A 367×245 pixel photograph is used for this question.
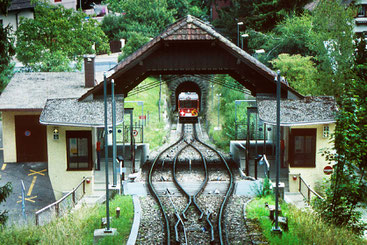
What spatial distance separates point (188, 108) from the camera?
48938mm

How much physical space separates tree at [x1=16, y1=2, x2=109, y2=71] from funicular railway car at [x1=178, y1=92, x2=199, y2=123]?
1257 cm

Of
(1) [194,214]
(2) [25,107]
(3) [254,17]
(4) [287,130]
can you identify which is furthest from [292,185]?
(3) [254,17]

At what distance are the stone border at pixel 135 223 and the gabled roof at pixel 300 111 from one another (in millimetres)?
6242

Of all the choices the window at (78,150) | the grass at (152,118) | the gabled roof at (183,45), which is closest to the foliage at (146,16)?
the grass at (152,118)

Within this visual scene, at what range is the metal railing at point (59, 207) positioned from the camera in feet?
53.6

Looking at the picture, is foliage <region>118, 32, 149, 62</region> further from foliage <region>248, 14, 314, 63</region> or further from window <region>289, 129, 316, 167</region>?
window <region>289, 129, 316, 167</region>

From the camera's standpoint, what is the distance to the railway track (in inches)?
588

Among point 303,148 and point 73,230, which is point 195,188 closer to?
point 303,148

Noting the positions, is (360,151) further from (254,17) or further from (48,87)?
(254,17)

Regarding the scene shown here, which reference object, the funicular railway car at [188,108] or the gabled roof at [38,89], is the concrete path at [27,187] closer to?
the gabled roof at [38,89]

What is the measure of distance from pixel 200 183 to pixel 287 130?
4.97 metres

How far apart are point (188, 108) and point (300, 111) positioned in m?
28.1

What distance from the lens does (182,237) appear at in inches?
582

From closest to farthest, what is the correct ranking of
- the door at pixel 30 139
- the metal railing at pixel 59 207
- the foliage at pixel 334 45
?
the metal railing at pixel 59 207, the foliage at pixel 334 45, the door at pixel 30 139
